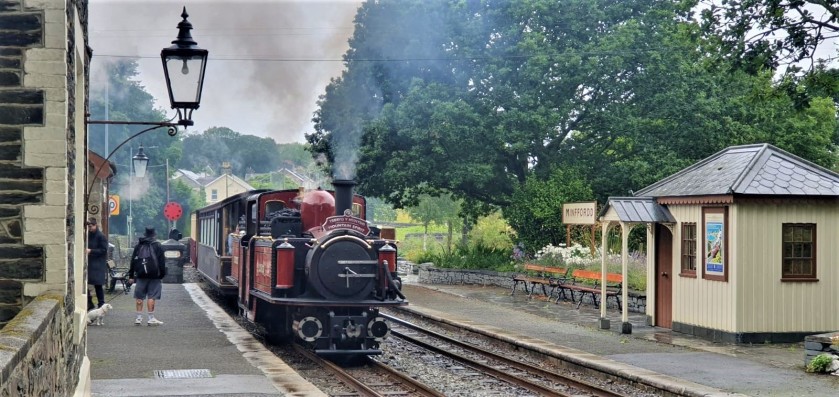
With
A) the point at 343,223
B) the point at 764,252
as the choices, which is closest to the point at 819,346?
the point at 764,252

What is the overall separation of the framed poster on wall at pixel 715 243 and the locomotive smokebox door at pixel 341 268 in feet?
19.0

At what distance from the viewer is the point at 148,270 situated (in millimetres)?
16344

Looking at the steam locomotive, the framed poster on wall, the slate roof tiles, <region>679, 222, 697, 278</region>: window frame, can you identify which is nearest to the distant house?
the slate roof tiles

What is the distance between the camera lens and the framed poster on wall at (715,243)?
15898 mm

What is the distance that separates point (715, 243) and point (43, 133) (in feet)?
39.3

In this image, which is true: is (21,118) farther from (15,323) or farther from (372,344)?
(372,344)

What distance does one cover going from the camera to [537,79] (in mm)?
31156

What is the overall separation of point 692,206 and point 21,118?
12.5 meters

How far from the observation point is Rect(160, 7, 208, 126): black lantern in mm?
10281

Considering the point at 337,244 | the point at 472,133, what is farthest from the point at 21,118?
the point at 472,133

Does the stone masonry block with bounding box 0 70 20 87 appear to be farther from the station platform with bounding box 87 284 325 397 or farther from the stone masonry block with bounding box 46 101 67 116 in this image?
the station platform with bounding box 87 284 325 397

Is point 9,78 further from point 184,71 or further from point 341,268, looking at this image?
point 341,268

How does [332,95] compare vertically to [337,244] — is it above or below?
above

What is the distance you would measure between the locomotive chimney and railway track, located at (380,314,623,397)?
9.33ft
